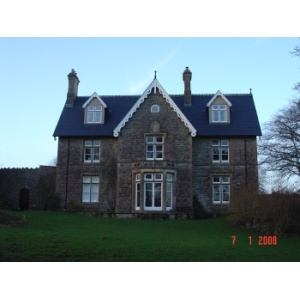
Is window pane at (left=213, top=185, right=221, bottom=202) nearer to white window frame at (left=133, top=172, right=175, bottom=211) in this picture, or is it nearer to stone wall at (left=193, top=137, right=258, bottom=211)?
stone wall at (left=193, top=137, right=258, bottom=211)

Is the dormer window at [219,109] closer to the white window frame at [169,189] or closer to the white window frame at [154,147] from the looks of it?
the white window frame at [154,147]

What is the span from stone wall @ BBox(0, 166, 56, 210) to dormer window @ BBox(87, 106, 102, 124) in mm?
6697

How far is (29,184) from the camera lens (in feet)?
126

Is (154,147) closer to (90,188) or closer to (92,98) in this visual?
(90,188)

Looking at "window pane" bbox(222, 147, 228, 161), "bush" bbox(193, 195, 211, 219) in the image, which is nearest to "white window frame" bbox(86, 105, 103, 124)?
"bush" bbox(193, 195, 211, 219)

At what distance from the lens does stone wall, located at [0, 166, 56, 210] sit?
38094 millimetres

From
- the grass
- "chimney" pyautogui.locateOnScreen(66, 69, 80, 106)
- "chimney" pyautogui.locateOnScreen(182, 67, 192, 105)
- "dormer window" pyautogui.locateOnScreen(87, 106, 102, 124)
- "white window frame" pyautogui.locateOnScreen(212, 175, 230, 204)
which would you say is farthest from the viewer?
"chimney" pyautogui.locateOnScreen(66, 69, 80, 106)

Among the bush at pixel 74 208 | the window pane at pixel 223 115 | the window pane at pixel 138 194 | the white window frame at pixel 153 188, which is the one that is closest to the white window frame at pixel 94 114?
the white window frame at pixel 153 188

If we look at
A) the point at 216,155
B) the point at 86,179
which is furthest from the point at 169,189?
the point at 86,179

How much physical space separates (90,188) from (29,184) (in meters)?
7.83

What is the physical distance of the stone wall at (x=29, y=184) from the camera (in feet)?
125

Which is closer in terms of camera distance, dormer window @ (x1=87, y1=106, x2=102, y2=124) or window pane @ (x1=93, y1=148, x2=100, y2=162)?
window pane @ (x1=93, y1=148, x2=100, y2=162)
